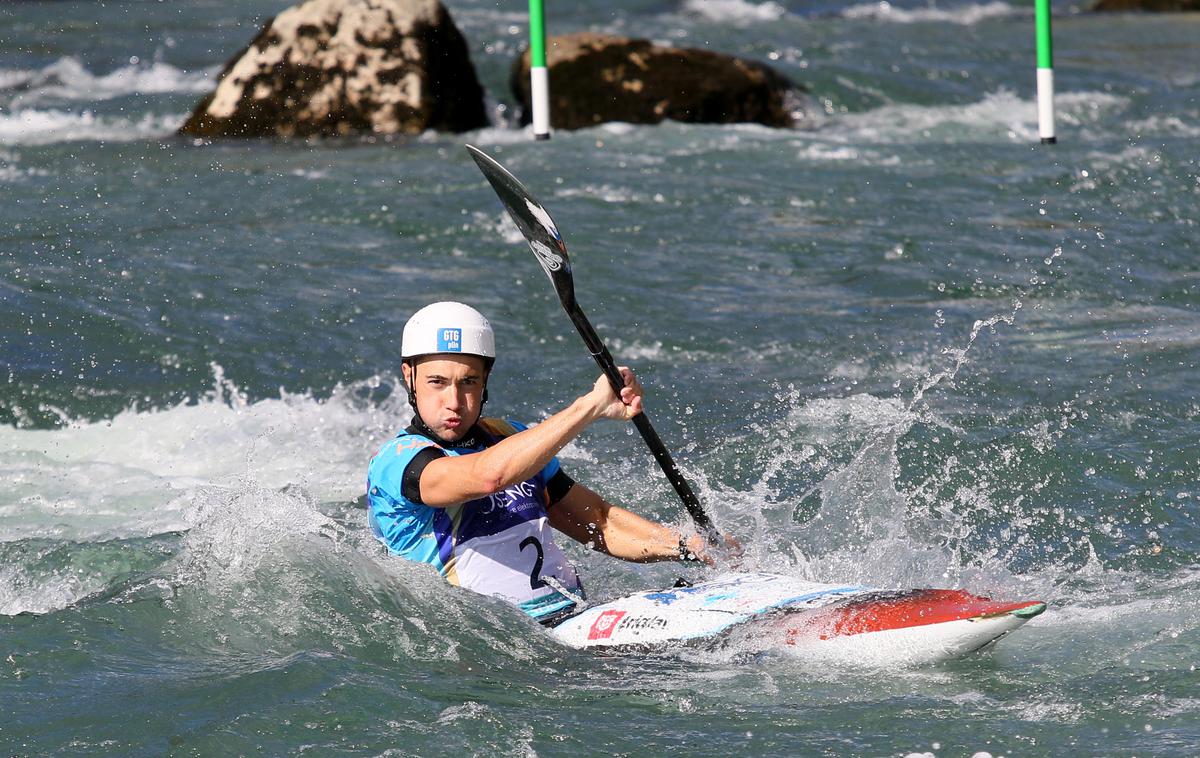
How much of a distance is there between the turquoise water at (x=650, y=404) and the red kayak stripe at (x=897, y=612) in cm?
13

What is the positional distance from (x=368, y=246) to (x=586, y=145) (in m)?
3.48

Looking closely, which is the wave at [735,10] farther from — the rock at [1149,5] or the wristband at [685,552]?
the wristband at [685,552]

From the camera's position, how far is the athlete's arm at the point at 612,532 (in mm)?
5469

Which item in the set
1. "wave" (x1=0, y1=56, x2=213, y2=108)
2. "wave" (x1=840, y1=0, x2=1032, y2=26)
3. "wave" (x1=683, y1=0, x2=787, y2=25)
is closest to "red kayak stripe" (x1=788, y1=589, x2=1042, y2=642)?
"wave" (x1=0, y1=56, x2=213, y2=108)

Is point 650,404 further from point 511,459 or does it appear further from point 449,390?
point 511,459

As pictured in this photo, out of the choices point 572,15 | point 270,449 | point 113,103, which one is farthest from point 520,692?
point 572,15

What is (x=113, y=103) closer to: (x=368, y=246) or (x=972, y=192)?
(x=368, y=246)

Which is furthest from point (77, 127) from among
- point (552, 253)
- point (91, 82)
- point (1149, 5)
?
point (1149, 5)

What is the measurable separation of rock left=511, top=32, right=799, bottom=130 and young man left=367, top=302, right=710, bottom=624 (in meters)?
9.92

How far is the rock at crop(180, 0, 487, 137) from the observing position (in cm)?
1463

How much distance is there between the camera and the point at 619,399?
4844 millimetres

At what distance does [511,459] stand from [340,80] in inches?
425

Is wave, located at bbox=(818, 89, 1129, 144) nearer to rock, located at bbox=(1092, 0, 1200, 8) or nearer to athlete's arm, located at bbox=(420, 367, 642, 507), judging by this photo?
rock, located at bbox=(1092, 0, 1200, 8)

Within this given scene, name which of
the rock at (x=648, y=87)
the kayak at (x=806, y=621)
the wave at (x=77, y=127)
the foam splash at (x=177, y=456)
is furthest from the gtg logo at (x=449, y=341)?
the wave at (x=77, y=127)
